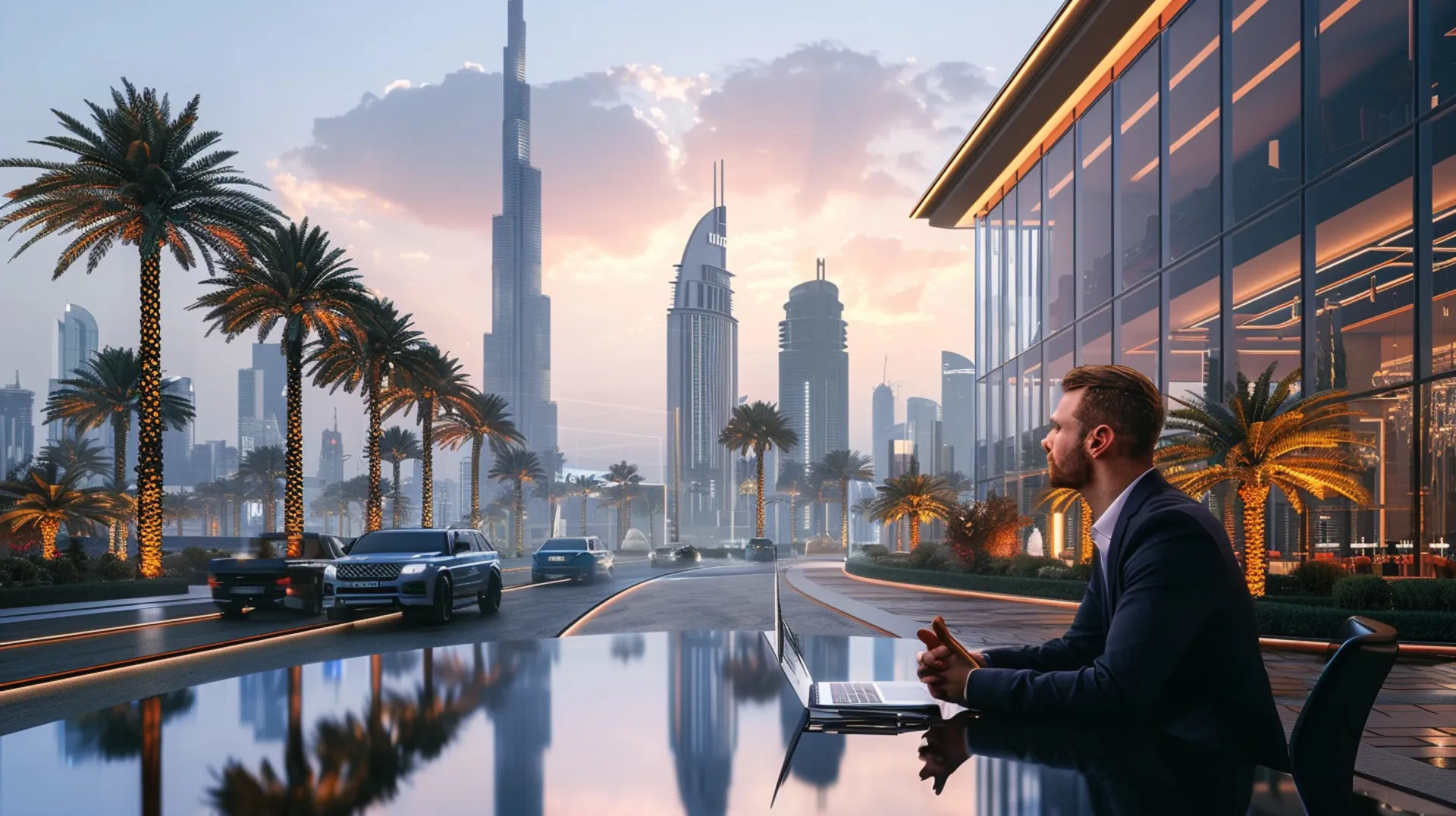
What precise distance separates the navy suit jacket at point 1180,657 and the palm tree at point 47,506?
141ft

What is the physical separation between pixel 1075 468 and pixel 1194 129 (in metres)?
29.1

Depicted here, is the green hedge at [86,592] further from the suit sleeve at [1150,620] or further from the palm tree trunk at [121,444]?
the suit sleeve at [1150,620]

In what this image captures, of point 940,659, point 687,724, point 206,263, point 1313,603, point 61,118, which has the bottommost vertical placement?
point 1313,603

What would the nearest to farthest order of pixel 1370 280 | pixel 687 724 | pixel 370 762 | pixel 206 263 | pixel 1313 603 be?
1. pixel 370 762
2. pixel 687 724
3. pixel 1313 603
4. pixel 1370 280
5. pixel 206 263

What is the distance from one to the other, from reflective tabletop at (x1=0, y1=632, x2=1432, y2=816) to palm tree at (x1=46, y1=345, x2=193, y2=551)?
2016 inches

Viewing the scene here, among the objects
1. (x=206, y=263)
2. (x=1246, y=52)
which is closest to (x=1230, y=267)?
(x=1246, y=52)

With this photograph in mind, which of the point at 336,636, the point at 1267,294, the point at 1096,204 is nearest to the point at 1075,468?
the point at 336,636

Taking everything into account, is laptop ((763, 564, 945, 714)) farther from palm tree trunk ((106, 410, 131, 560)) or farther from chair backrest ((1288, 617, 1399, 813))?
palm tree trunk ((106, 410, 131, 560))

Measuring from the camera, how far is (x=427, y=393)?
48469 mm

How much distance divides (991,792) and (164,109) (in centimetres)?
3431

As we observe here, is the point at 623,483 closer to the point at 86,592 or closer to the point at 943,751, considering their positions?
the point at 86,592

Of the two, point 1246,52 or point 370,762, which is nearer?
point 370,762

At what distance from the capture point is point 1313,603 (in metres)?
17.3

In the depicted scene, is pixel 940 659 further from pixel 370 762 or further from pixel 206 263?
pixel 206 263
